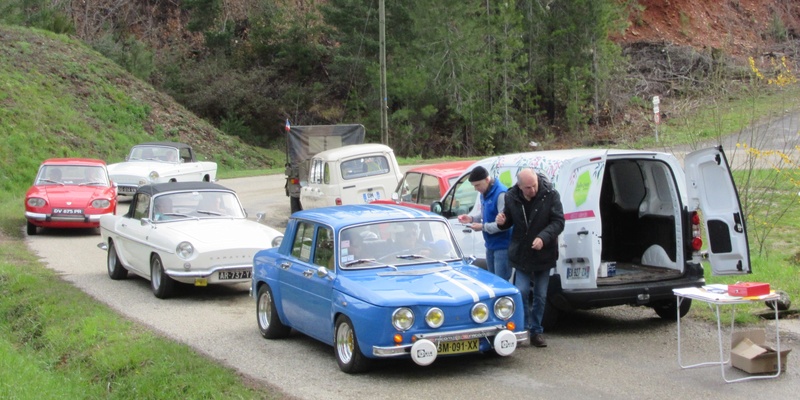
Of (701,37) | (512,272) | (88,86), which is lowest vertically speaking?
(512,272)

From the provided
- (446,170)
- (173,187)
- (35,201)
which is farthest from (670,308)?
(35,201)

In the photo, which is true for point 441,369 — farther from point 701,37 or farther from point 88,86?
point 701,37

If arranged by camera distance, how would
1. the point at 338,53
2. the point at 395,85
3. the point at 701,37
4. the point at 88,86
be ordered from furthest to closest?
the point at 701,37 → the point at 338,53 → the point at 395,85 → the point at 88,86

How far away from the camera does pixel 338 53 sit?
5284 centimetres

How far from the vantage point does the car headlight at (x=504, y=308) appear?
26.5ft

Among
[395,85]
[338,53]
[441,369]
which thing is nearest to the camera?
[441,369]

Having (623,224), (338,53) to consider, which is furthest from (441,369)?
(338,53)

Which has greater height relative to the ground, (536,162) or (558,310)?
(536,162)

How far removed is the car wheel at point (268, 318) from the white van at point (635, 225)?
2.54m

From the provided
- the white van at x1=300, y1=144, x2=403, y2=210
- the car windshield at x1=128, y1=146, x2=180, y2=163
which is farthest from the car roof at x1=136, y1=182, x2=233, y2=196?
the car windshield at x1=128, y1=146, x2=180, y2=163

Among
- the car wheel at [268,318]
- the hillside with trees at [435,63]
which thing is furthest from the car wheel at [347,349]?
the hillside with trees at [435,63]

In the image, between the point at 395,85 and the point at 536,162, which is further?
the point at 395,85

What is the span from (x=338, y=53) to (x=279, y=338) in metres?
44.2

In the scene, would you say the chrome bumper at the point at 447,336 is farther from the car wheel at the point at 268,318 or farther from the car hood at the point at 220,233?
the car hood at the point at 220,233
